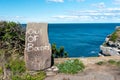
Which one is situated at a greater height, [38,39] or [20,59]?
[38,39]

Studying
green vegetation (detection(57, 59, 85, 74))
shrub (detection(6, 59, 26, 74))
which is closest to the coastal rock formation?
green vegetation (detection(57, 59, 85, 74))

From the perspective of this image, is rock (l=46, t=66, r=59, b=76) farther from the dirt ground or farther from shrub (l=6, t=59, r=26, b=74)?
shrub (l=6, t=59, r=26, b=74)

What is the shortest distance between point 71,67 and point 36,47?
217 cm

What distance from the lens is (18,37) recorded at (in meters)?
15.8

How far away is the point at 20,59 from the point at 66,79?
3301 millimetres

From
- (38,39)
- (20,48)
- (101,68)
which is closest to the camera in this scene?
(38,39)

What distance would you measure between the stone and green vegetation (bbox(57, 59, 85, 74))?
1047 mm

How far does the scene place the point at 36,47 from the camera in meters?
12.9

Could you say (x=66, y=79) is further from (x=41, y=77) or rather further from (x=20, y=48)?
(x=20, y=48)

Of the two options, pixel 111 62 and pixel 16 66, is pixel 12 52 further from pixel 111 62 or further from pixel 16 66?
pixel 111 62

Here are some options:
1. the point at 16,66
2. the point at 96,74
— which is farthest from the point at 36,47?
the point at 96,74

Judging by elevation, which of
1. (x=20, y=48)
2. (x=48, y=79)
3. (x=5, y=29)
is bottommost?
(x=48, y=79)

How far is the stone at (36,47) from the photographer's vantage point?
12.9 metres

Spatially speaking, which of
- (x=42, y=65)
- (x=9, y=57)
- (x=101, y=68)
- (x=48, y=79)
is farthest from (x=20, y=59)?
(x=101, y=68)
